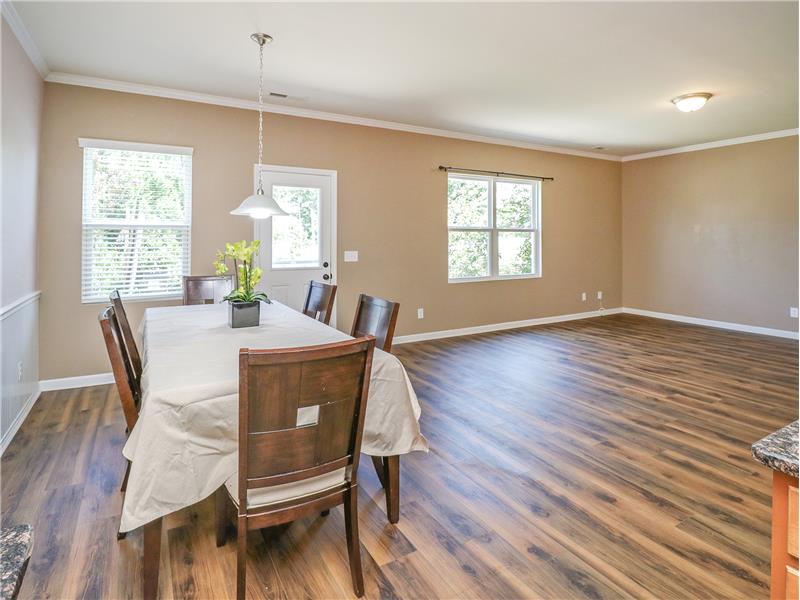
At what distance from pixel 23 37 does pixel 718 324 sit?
8531 millimetres

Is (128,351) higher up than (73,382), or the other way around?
(128,351)

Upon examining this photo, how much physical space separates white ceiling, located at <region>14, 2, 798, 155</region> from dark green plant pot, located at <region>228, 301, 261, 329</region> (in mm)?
1849

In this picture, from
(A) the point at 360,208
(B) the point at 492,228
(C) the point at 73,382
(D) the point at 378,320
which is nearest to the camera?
(D) the point at 378,320

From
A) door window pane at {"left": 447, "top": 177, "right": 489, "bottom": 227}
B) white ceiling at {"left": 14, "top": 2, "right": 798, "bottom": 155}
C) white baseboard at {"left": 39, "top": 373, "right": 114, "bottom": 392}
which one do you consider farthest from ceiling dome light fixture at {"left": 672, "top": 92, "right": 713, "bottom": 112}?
white baseboard at {"left": 39, "top": 373, "right": 114, "bottom": 392}

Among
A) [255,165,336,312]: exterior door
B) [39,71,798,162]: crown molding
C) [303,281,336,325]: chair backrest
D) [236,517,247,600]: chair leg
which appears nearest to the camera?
[236,517,247,600]: chair leg

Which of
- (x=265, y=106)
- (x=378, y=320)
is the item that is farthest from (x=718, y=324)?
(x=265, y=106)

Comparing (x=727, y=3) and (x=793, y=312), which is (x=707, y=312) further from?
(x=727, y=3)

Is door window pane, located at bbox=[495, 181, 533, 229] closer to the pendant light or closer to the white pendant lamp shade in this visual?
the pendant light

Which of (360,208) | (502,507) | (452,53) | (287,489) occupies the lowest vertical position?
(502,507)

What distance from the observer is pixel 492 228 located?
658 centimetres

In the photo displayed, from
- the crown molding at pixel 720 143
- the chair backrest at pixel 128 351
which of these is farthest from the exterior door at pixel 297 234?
the crown molding at pixel 720 143

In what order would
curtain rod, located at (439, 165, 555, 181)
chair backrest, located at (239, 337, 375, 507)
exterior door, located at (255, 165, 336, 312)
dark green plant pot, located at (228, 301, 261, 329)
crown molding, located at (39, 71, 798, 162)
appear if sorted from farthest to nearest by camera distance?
curtain rod, located at (439, 165, 555, 181) < exterior door, located at (255, 165, 336, 312) < crown molding, located at (39, 71, 798, 162) < dark green plant pot, located at (228, 301, 261, 329) < chair backrest, located at (239, 337, 375, 507)

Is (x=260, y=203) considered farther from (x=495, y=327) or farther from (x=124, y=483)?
(x=495, y=327)

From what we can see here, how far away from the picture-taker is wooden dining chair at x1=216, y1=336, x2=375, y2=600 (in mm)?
1348
